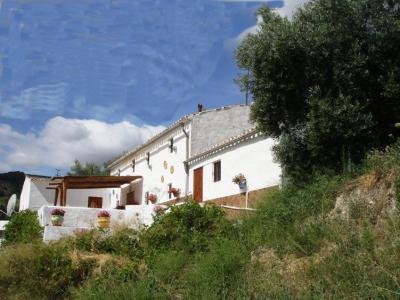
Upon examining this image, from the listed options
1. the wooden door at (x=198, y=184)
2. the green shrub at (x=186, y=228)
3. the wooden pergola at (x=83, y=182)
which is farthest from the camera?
the wooden pergola at (x=83, y=182)

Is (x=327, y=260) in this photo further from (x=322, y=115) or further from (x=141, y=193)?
(x=141, y=193)

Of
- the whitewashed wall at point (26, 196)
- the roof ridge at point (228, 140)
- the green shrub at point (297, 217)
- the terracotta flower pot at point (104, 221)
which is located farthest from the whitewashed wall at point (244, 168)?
the whitewashed wall at point (26, 196)

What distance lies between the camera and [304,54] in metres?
14.2

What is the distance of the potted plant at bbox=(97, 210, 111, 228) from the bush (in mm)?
2372

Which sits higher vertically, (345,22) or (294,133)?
(345,22)

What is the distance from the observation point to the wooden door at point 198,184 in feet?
85.1

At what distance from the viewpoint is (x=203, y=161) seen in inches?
1025

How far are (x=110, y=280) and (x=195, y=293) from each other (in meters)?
2.75

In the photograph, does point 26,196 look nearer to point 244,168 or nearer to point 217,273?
point 244,168

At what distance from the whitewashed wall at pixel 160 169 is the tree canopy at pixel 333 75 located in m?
13.8

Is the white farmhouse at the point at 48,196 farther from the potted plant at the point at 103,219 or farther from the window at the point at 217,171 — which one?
the potted plant at the point at 103,219

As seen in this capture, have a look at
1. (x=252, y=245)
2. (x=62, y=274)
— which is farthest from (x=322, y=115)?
(x=62, y=274)

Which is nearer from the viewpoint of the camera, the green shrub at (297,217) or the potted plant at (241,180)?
the green shrub at (297,217)

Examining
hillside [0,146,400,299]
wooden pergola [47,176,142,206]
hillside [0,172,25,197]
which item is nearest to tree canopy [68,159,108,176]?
hillside [0,172,25,197]
